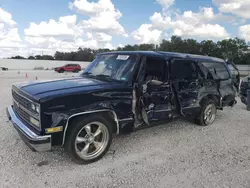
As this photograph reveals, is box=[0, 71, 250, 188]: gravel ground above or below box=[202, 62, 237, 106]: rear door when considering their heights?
below

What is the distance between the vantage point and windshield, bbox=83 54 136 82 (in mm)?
4265

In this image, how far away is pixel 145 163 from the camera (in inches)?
150

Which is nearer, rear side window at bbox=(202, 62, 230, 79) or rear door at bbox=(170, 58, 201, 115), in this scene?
rear door at bbox=(170, 58, 201, 115)

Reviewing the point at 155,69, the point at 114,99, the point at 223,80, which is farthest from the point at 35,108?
the point at 223,80

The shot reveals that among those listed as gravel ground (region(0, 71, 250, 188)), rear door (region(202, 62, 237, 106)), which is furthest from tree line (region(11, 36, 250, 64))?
gravel ground (region(0, 71, 250, 188))

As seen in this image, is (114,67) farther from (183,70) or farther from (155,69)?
(183,70)

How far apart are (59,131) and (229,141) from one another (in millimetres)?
3760

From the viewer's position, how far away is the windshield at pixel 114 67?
4.26 metres

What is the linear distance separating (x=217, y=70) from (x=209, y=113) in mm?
1248

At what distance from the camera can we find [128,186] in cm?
312

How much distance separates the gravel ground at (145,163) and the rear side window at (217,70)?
1.68 metres

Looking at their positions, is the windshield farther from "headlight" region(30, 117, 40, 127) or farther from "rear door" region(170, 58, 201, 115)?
"headlight" region(30, 117, 40, 127)

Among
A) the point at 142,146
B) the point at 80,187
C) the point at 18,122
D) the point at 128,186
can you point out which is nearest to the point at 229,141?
the point at 142,146

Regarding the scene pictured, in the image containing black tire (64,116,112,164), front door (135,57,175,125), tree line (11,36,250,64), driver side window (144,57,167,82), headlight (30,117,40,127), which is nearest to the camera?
headlight (30,117,40,127)
